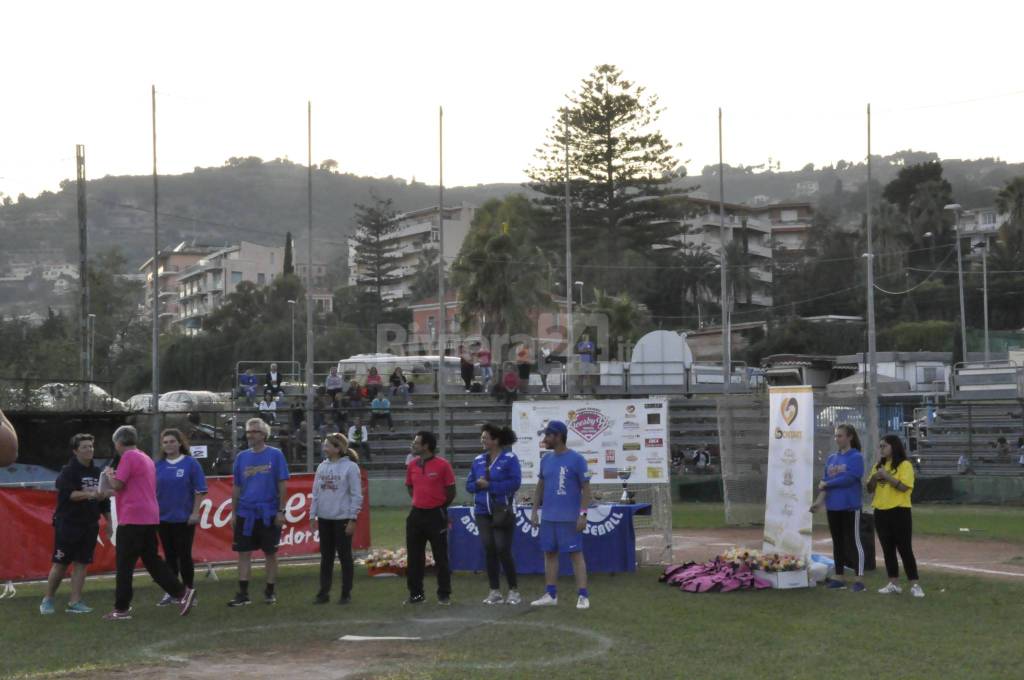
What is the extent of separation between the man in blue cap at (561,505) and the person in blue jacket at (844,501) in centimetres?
309

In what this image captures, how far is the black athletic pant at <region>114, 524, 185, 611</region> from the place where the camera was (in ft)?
40.0

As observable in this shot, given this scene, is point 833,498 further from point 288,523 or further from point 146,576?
point 146,576

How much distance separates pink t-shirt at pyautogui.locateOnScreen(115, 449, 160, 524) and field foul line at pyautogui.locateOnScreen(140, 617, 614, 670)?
1647mm

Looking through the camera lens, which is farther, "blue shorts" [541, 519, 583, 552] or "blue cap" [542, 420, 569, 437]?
"blue cap" [542, 420, 569, 437]

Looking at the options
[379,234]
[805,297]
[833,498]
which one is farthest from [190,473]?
[379,234]

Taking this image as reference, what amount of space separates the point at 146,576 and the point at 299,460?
47.9 ft

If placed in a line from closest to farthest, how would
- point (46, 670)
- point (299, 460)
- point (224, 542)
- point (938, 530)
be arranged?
1. point (46, 670)
2. point (224, 542)
3. point (938, 530)
4. point (299, 460)

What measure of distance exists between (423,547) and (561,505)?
1590 millimetres

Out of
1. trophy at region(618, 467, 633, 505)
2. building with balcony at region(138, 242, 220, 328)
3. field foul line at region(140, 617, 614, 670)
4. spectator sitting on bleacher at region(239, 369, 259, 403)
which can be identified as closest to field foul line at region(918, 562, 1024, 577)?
trophy at region(618, 467, 633, 505)

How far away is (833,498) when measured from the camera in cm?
1384

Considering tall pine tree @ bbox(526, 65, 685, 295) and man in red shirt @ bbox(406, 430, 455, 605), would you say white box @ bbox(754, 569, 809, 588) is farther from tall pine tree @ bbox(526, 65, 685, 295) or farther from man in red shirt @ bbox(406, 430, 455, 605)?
tall pine tree @ bbox(526, 65, 685, 295)

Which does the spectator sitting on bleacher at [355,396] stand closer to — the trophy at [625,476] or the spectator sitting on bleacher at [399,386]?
the spectator sitting on bleacher at [399,386]

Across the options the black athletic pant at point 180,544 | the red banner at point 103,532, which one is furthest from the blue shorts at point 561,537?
the red banner at point 103,532

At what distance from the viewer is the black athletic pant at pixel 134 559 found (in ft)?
40.0
